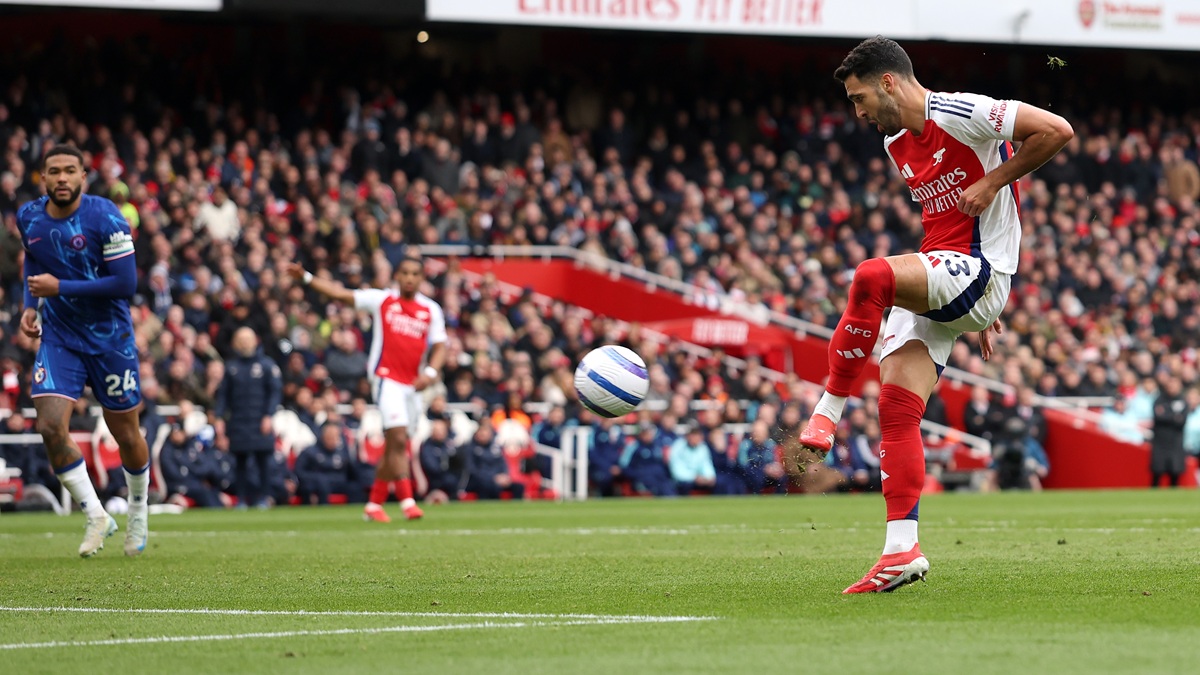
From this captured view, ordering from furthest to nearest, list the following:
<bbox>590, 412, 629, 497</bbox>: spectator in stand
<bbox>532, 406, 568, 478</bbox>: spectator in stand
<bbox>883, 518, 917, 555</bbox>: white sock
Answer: <bbox>590, 412, 629, 497</bbox>: spectator in stand < <bbox>532, 406, 568, 478</bbox>: spectator in stand < <bbox>883, 518, 917, 555</bbox>: white sock

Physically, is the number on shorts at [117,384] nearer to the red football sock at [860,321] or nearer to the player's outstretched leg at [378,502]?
the red football sock at [860,321]

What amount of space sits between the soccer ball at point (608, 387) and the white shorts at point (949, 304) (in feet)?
5.11

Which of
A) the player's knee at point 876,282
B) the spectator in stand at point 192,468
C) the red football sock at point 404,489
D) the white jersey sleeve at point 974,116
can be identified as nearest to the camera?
the player's knee at point 876,282

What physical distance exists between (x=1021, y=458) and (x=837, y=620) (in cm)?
1946

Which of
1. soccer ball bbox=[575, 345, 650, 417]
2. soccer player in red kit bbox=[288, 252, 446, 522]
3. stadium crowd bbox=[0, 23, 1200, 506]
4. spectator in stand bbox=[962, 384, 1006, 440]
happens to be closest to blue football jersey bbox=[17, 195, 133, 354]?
soccer ball bbox=[575, 345, 650, 417]

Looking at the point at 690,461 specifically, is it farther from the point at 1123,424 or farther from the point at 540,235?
the point at 1123,424

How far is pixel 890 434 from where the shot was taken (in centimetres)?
741

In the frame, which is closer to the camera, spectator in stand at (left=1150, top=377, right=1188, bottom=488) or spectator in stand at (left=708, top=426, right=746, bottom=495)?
spectator in stand at (left=708, top=426, right=746, bottom=495)

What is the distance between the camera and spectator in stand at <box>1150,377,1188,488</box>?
968 inches

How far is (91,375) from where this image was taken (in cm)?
1028

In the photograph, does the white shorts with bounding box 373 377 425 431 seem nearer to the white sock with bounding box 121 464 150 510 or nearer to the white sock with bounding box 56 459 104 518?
the white sock with bounding box 121 464 150 510

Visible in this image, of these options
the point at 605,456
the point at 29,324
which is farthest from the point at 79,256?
the point at 605,456

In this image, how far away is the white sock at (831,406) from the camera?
719 cm

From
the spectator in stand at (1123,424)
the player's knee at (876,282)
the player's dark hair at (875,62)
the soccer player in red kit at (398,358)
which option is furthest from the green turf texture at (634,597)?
the spectator in stand at (1123,424)
